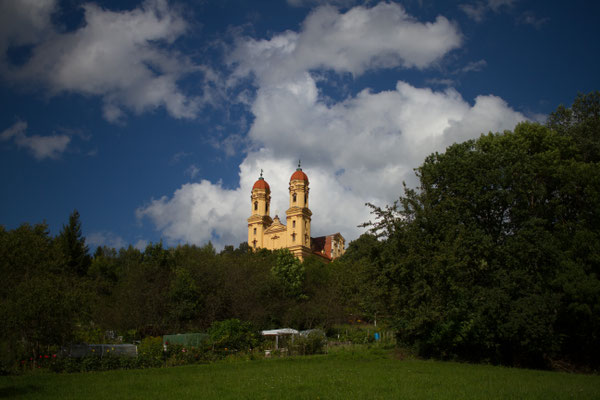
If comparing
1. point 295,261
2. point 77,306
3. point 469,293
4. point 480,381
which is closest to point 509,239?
point 469,293

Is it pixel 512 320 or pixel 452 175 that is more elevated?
pixel 452 175

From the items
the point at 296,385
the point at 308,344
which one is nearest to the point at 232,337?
the point at 308,344

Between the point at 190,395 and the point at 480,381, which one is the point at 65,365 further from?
the point at 480,381

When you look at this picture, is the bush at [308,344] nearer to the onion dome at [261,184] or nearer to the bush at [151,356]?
the bush at [151,356]

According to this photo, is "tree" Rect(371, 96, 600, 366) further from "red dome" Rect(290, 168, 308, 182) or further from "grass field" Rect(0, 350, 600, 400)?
"red dome" Rect(290, 168, 308, 182)

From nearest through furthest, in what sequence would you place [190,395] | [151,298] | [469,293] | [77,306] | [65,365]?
[190,395] < [65,365] < [77,306] < [469,293] < [151,298]

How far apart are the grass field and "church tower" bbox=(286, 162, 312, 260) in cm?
7016

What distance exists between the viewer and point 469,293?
70.3 feet

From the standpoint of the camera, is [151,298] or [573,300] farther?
[151,298]

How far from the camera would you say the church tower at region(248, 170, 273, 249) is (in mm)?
92938

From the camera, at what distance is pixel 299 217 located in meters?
89.2

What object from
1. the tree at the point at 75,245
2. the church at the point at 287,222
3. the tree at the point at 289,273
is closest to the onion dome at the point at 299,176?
the church at the point at 287,222

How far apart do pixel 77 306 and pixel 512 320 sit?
59.2 feet

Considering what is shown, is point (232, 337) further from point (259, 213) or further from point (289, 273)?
point (259, 213)
